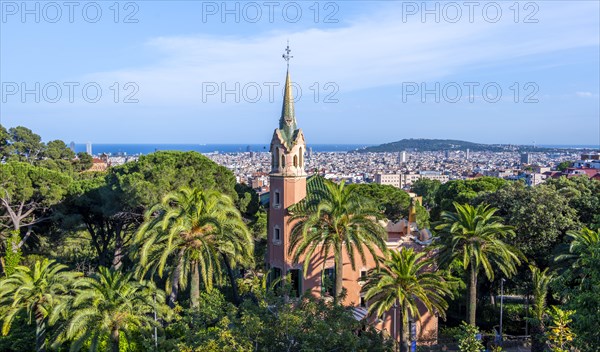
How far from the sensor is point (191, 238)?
20.1 m

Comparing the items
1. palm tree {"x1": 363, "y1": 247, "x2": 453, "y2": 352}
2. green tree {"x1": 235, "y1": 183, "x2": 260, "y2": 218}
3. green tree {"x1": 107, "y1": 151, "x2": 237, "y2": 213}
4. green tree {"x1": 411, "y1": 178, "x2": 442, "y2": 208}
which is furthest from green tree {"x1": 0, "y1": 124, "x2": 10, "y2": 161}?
green tree {"x1": 411, "y1": 178, "x2": 442, "y2": 208}

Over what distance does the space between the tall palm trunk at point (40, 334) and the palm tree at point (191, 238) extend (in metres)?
4.07

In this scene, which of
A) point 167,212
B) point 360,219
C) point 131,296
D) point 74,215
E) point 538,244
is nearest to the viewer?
point 131,296

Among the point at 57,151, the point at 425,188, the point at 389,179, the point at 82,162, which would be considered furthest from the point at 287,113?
the point at 389,179

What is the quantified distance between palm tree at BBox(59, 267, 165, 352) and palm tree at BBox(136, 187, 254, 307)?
153 centimetres

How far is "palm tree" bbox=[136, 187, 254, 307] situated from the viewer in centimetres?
1972

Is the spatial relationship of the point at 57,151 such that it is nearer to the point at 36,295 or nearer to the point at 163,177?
the point at 163,177

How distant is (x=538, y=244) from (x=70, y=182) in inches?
1149

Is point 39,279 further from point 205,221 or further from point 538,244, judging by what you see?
point 538,244

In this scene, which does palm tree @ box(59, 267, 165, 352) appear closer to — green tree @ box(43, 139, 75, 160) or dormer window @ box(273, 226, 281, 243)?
dormer window @ box(273, 226, 281, 243)

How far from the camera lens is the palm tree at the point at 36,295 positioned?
19.0 metres

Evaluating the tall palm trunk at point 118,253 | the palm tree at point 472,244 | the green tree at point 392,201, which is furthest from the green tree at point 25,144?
the palm tree at point 472,244

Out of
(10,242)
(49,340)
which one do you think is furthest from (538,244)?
(10,242)

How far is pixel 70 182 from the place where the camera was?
3375 cm
